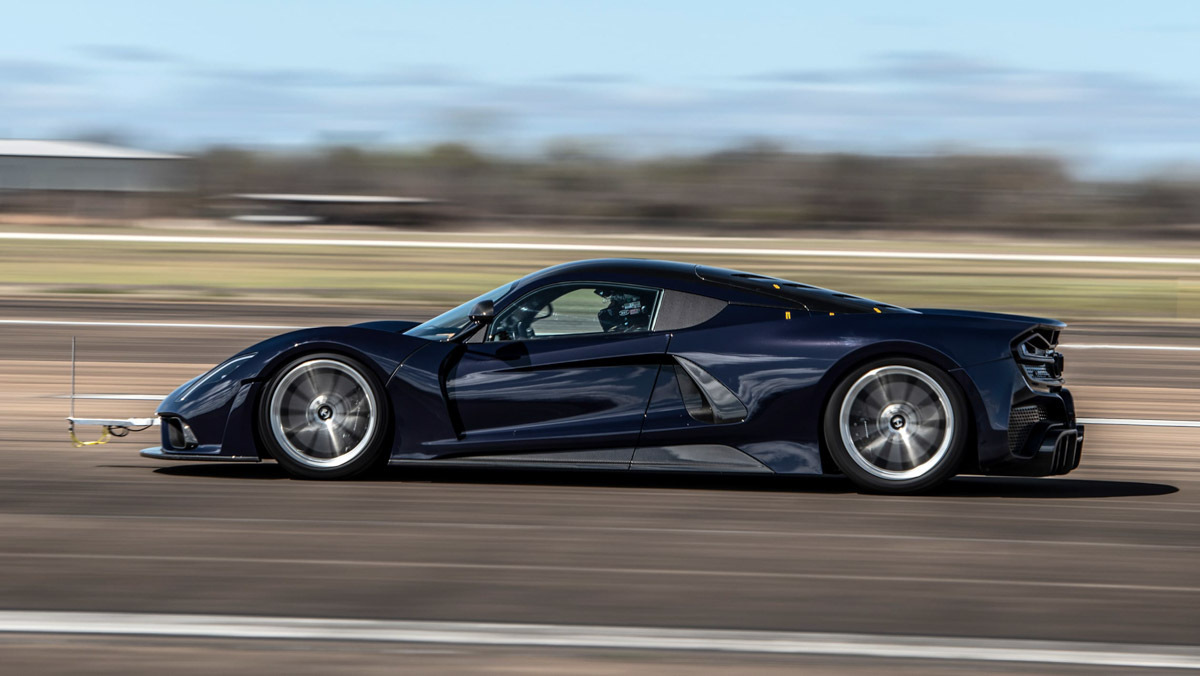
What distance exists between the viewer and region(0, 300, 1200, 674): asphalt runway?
3994mm

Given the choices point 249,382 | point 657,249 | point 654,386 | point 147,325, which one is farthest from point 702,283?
point 657,249

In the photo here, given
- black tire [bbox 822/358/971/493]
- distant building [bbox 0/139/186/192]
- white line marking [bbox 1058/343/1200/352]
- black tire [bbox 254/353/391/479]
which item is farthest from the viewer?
distant building [bbox 0/139/186/192]

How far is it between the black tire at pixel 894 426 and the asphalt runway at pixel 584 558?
4.9 inches

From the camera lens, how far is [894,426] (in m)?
6.52

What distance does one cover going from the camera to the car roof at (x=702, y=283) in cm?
676

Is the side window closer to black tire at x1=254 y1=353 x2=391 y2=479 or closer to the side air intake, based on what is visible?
the side air intake

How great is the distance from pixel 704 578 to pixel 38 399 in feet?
22.6

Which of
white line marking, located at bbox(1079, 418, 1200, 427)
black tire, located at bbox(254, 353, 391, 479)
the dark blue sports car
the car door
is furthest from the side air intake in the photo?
white line marking, located at bbox(1079, 418, 1200, 427)

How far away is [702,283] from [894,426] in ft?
3.66

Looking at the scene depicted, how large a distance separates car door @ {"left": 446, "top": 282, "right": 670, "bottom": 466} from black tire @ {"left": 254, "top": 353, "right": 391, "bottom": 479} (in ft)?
1.41

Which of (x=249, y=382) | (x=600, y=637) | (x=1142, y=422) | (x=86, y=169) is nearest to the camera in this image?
(x=600, y=637)

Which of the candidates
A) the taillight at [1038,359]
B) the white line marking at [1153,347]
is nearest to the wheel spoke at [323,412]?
the taillight at [1038,359]

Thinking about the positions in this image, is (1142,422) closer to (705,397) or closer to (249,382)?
(705,397)

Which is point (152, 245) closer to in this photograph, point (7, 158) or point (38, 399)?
point (38, 399)
